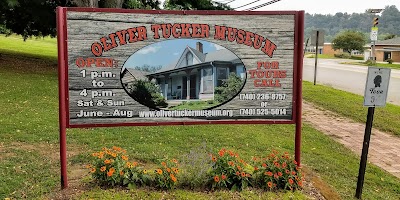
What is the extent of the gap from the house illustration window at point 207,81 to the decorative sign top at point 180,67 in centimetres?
1

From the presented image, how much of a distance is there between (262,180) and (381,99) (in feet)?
5.36

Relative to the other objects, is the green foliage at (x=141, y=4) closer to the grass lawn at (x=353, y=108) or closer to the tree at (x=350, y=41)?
the grass lawn at (x=353, y=108)

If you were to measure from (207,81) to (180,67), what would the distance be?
326 millimetres

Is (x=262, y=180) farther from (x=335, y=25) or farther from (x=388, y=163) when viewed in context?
(x=335, y=25)

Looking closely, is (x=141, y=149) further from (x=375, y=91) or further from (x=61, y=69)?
(x=375, y=91)

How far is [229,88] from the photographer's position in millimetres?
4254

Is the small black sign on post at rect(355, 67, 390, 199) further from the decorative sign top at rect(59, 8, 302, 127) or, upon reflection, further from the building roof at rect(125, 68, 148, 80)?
the building roof at rect(125, 68, 148, 80)

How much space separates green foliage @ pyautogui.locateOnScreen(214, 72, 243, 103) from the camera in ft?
13.9

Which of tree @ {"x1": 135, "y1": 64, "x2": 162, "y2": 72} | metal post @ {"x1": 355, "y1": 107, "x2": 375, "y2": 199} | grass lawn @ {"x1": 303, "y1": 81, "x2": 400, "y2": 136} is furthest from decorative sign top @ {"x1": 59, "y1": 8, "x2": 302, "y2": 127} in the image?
grass lawn @ {"x1": 303, "y1": 81, "x2": 400, "y2": 136}

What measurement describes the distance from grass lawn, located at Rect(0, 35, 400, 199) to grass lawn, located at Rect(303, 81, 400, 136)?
7.04ft

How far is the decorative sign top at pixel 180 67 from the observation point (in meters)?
3.98

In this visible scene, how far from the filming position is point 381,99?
14.5 ft

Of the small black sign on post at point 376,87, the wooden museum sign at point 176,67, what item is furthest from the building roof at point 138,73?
the small black sign on post at point 376,87

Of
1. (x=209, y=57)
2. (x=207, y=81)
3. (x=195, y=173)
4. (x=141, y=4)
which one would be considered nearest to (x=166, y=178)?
(x=195, y=173)
